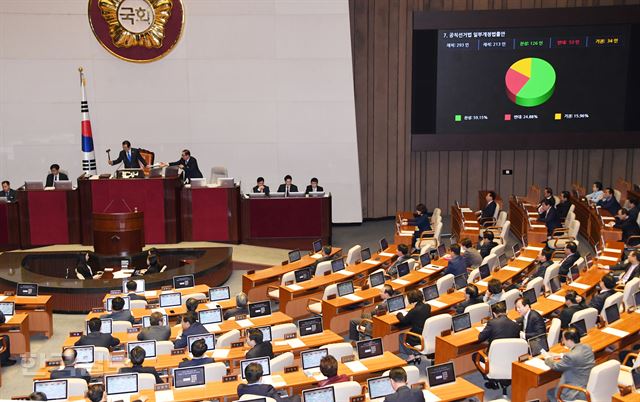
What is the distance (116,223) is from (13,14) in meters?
6.49

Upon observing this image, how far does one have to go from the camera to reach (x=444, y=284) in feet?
39.0

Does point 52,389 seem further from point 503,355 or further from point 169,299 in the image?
point 503,355

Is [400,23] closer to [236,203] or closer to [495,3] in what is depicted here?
[495,3]

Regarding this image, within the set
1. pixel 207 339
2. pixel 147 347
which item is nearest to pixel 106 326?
pixel 147 347

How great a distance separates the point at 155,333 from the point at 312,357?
2.25 metres

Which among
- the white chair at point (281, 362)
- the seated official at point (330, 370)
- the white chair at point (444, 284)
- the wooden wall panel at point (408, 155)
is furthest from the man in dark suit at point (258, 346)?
the wooden wall panel at point (408, 155)

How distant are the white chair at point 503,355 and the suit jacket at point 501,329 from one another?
→ 0.41m

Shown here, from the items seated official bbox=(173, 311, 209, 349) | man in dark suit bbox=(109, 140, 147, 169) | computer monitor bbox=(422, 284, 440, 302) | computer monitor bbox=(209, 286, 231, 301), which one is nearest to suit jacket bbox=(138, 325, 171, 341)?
seated official bbox=(173, 311, 209, 349)

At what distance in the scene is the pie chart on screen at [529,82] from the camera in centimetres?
1912

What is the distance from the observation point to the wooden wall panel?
1986 cm

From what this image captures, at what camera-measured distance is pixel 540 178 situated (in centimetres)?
2083

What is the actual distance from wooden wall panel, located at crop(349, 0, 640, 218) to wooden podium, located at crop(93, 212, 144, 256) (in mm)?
7540

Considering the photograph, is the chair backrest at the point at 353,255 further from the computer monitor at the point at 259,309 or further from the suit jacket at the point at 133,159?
the suit jacket at the point at 133,159

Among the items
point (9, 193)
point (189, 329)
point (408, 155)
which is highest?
point (408, 155)
